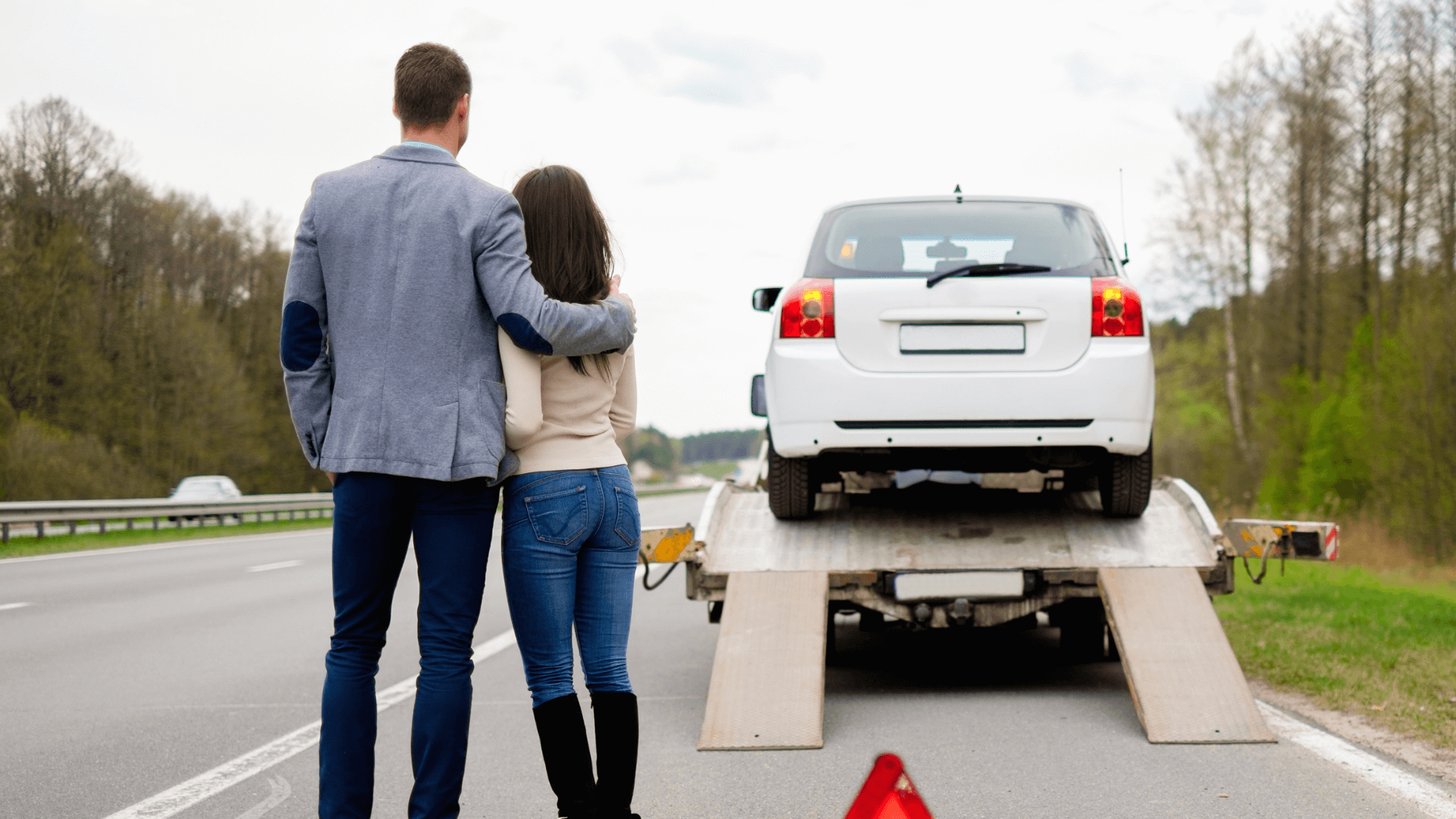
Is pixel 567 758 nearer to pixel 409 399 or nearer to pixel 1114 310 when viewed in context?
pixel 409 399

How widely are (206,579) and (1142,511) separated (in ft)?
38.3

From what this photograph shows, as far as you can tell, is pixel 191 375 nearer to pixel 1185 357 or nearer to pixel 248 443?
pixel 248 443

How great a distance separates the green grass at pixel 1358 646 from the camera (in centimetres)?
616

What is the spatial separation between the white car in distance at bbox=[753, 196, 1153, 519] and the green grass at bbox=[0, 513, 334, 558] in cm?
1581

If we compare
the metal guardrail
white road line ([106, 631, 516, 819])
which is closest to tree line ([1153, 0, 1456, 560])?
the metal guardrail

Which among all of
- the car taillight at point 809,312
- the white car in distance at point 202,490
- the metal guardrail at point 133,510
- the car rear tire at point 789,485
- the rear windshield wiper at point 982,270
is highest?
the rear windshield wiper at point 982,270

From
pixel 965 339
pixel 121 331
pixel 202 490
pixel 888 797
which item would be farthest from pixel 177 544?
pixel 121 331

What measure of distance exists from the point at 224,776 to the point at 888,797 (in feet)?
11.0

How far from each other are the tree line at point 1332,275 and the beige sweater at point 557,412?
760 inches

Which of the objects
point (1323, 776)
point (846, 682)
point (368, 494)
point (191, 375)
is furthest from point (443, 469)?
Answer: point (191, 375)

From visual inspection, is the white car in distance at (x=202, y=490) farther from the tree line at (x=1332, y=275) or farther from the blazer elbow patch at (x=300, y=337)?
the blazer elbow patch at (x=300, y=337)

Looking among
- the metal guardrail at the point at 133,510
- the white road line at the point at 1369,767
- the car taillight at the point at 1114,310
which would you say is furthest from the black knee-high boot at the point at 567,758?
the metal guardrail at the point at 133,510

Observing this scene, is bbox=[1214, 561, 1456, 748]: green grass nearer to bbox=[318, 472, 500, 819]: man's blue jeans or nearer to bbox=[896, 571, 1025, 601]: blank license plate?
bbox=[896, 571, 1025, 601]: blank license plate

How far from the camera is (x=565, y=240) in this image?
3334mm
